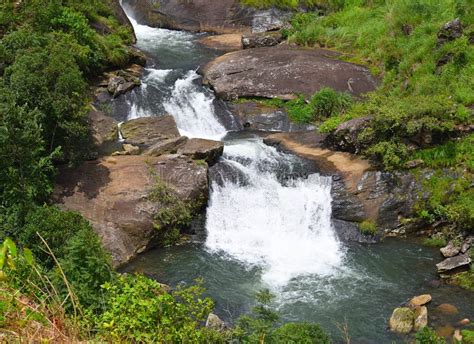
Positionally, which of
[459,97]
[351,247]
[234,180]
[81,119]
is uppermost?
[81,119]

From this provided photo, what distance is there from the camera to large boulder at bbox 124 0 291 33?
96.9 feet

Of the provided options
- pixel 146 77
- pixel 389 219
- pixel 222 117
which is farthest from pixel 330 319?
pixel 146 77

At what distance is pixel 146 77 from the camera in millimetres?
22203

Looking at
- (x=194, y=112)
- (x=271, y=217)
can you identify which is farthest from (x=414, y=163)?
(x=194, y=112)

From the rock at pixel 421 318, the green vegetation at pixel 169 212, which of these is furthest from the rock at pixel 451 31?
the rock at pixel 421 318

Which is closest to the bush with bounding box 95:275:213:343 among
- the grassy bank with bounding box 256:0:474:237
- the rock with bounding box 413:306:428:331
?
the rock with bounding box 413:306:428:331

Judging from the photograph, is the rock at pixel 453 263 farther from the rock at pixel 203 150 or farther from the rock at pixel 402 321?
the rock at pixel 203 150

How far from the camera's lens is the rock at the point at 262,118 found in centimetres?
2027

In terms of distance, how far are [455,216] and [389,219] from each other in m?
1.79

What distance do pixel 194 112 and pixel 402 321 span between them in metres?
12.0

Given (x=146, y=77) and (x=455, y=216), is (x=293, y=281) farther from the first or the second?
(x=146, y=77)

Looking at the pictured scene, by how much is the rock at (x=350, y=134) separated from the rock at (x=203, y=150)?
12.4 feet

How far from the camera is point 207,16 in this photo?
30.6 m

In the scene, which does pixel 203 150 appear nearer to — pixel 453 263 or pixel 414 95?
pixel 453 263
